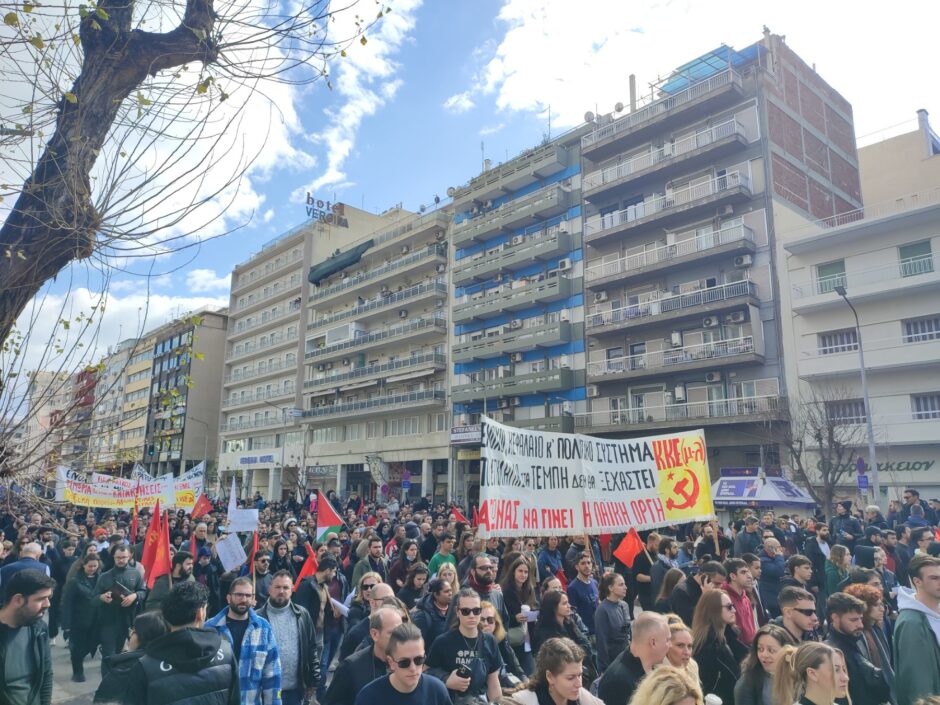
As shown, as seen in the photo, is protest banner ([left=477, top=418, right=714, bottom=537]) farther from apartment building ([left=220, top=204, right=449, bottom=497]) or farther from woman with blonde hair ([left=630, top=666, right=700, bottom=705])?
apartment building ([left=220, top=204, right=449, bottom=497])

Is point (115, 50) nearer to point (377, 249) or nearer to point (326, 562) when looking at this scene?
point (326, 562)

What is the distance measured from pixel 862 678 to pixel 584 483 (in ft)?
15.2

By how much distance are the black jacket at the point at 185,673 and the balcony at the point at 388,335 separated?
122ft

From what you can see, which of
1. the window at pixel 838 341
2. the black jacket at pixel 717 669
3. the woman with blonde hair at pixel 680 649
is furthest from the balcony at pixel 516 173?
the woman with blonde hair at pixel 680 649

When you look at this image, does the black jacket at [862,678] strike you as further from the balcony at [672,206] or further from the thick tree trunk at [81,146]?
the balcony at [672,206]

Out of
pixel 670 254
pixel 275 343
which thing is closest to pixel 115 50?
pixel 670 254

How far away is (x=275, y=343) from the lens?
5550cm

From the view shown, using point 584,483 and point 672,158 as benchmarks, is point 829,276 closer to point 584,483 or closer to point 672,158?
point 672,158

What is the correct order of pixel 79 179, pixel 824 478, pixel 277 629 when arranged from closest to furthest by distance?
pixel 79 179 < pixel 277 629 < pixel 824 478

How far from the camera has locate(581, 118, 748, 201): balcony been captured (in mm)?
28500

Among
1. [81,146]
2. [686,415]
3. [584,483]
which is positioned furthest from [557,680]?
[686,415]

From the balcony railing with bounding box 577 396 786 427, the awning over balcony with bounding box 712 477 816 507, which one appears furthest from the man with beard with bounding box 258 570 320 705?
the balcony railing with bounding box 577 396 786 427

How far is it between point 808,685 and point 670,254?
27760 mm

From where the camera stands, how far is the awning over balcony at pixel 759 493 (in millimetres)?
23094
